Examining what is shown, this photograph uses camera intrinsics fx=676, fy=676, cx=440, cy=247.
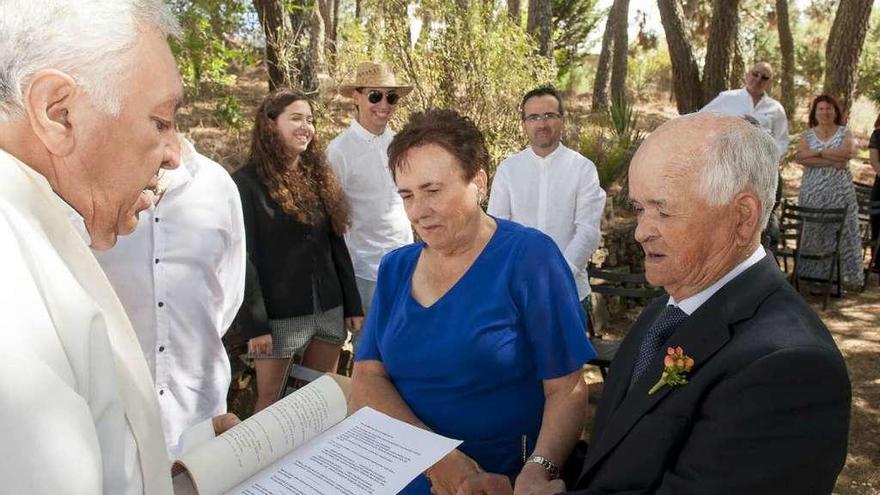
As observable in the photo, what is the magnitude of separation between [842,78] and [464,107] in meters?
7.25

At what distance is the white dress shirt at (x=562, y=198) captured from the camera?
4.61 m

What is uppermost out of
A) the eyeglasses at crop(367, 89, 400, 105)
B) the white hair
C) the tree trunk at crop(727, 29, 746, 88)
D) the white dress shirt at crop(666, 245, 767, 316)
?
the tree trunk at crop(727, 29, 746, 88)

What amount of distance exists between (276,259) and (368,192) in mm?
1095

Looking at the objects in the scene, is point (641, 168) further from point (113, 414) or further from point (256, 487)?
point (113, 414)

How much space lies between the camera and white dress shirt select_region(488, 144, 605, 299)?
181 inches

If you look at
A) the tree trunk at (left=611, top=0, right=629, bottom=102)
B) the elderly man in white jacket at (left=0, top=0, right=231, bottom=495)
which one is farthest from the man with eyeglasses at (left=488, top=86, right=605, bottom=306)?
the tree trunk at (left=611, top=0, right=629, bottom=102)

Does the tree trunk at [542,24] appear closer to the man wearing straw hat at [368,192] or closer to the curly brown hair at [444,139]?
the man wearing straw hat at [368,192]

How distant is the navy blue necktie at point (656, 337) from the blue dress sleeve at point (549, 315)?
1.11 feet

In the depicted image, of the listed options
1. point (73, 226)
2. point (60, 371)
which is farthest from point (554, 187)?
point (60, 371)

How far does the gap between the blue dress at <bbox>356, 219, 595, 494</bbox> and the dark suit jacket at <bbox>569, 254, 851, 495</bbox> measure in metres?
0.46

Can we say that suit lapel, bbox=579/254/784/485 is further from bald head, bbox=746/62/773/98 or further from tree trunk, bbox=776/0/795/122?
tree trunk, bbox=776/0/795/122

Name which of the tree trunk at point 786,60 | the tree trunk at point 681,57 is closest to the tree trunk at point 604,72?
the tree trunk at point 786,60

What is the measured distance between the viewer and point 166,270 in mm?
2648

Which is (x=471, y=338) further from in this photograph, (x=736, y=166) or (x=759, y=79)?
(x=759, y=79)
